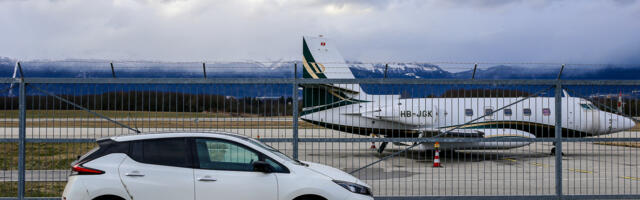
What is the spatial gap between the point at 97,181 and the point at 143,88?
2.83m

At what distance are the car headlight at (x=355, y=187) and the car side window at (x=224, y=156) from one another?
1.10 metres

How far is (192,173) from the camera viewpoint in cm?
667

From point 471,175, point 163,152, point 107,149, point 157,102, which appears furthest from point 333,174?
point 471,175

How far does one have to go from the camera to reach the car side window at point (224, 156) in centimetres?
679

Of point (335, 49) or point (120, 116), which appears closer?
point (120, 116)

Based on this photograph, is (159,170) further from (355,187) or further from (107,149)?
(355,187)

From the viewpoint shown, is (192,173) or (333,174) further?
(333,174)

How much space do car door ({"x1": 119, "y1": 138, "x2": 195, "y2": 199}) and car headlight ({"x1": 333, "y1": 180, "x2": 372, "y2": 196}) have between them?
1.83 m

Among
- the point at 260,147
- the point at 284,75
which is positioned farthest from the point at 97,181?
the point at 284,75

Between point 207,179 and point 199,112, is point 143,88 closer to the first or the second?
point 199,112

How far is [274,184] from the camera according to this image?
6.67 m

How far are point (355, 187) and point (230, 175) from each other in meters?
1.56

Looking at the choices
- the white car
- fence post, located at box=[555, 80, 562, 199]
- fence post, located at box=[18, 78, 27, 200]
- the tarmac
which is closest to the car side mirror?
the white car

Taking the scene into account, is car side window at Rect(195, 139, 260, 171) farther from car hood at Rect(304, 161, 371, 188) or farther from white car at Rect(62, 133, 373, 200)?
car hood at Rect(304, 161, 371, 188)
